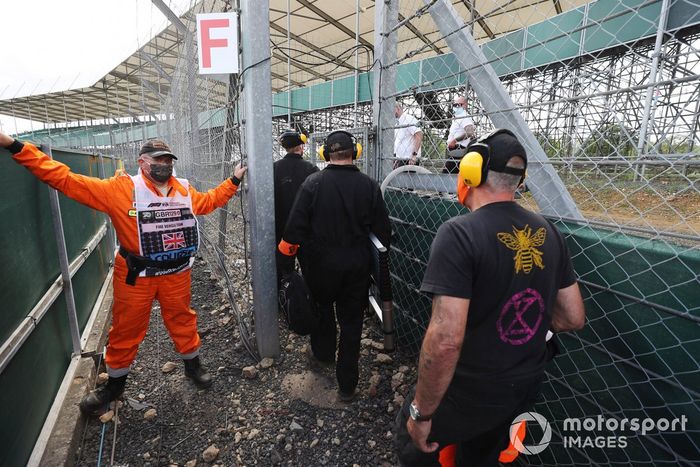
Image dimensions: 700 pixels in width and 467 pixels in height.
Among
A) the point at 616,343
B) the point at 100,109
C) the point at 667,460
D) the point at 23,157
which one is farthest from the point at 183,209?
the point at 100,109

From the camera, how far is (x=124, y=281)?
2.53 m

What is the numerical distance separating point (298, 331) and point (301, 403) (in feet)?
1.86

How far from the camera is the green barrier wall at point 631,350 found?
1.40m

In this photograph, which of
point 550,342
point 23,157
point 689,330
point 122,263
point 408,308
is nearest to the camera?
point 689,330

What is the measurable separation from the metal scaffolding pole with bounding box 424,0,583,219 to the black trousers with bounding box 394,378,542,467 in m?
0.96

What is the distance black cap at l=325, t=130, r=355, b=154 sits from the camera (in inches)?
104

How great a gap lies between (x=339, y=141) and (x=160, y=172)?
1343 millimetres

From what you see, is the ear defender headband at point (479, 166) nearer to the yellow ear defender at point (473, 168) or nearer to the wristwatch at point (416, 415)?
Result: the yellow ear defender at point (473, 168)

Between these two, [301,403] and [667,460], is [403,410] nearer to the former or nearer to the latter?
[667,460]

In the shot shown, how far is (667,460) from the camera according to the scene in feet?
4.83

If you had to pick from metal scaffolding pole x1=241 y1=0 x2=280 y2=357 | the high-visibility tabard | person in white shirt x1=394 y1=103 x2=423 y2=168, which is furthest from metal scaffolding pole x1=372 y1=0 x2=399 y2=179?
the high-visibility tabard

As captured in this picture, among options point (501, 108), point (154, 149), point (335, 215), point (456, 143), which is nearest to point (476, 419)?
point (335, 215)

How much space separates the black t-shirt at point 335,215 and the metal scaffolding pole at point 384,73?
88 centimetres

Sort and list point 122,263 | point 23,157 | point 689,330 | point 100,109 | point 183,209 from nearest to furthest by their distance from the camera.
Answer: point 689,330 → point 23,157 → point 122,263 → point 183,209 → point 100,109
